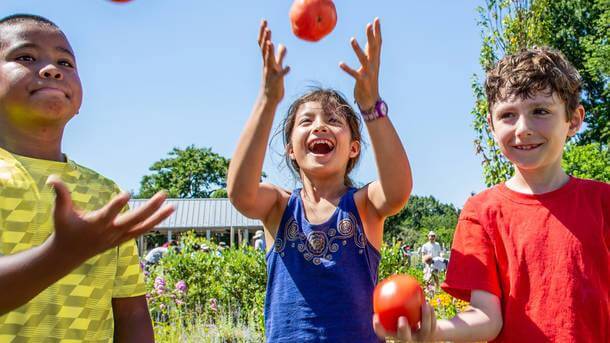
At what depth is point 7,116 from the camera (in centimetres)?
226

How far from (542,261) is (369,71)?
3.01ft

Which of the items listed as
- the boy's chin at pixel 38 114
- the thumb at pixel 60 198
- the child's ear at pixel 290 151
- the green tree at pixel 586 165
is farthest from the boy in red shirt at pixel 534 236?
the green tree at pixel 586 165

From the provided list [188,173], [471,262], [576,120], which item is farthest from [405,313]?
[188,173]

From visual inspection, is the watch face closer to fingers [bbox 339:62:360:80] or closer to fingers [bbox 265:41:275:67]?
fingers [bbox 339:62:360:80]

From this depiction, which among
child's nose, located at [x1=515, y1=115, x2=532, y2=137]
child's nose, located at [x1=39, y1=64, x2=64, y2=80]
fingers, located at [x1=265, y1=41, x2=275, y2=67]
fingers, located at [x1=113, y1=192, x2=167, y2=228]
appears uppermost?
fingers, located at [x1=265, y1=41, x2=275, y2=67]

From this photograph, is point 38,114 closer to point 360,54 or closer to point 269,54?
point 269,54

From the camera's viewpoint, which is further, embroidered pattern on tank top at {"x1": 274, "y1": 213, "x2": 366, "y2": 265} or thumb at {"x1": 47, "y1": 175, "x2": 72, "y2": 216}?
embroidered pattern on tank top at {"x1": 274, "y1": 213, "x2": 366, "y2": 265}

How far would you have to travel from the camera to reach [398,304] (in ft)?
6.30

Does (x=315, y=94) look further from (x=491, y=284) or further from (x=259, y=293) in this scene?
(x=259, y=293)

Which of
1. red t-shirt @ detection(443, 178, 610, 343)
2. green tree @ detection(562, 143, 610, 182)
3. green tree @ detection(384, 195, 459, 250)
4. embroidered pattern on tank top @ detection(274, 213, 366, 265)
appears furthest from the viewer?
green tree @ detection(384, 195, 459, 250)

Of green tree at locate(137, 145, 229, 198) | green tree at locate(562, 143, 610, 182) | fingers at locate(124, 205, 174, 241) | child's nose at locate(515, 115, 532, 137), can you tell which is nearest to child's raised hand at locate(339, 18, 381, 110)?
child's nose at locate(515, 115, 532, 137)

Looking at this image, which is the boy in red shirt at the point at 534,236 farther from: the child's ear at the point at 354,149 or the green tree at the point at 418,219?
the green tree at the point at 418,219

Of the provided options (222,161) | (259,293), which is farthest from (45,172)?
(222,161)

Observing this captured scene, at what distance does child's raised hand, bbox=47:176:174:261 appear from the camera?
4.44ft
